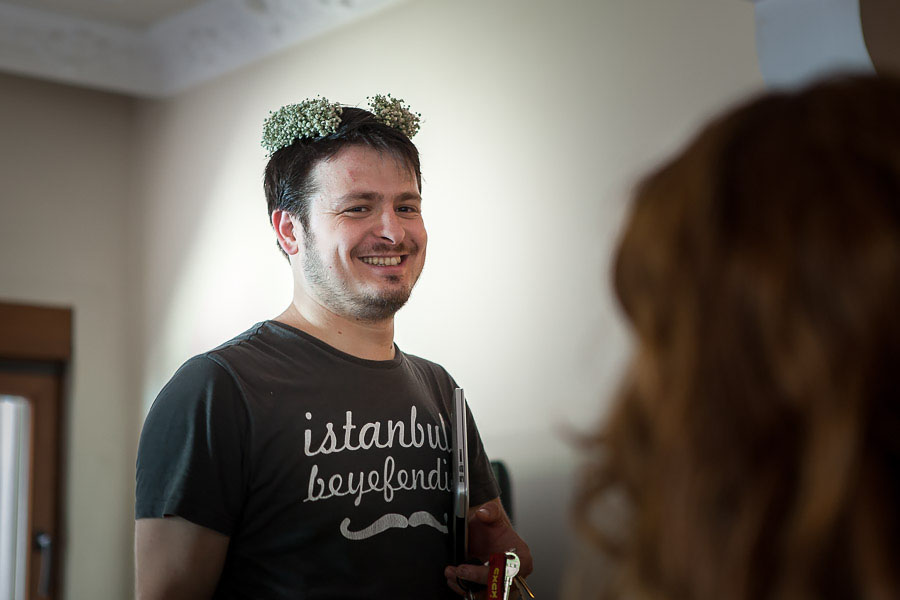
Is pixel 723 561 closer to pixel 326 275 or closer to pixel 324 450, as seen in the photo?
pixel 324 450

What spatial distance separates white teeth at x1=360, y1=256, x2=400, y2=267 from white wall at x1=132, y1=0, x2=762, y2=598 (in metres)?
0.54

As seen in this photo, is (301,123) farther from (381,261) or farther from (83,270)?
(83,270)

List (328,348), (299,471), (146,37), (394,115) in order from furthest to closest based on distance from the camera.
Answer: (146,37)
(394,115)
(328,348)
(299,471)

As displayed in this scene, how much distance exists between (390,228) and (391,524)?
1.85 feet

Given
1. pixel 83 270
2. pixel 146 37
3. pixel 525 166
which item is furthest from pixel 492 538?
pixel 146 37

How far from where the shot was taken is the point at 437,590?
1.75 m

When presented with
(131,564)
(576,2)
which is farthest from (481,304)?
(131,564)

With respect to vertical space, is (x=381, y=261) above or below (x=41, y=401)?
above

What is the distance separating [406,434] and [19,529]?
9.51 feet

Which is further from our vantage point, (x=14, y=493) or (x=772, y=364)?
(x=14, y=493)

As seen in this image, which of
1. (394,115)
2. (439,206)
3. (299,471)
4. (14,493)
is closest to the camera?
(299,471)

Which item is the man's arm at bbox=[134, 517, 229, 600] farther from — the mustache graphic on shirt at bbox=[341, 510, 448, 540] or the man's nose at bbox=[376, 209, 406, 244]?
the man's nose at bbox=[376, 209, 406, 244]

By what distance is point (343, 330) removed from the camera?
1879 mm

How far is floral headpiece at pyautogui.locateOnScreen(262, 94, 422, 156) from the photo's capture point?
6.47 ft
